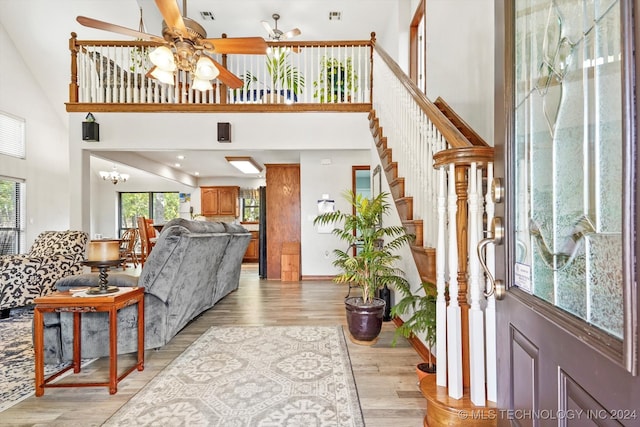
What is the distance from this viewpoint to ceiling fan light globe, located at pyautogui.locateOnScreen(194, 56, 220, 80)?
286 cm

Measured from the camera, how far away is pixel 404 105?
2777 mm

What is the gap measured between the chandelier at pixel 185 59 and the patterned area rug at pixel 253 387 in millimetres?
2410

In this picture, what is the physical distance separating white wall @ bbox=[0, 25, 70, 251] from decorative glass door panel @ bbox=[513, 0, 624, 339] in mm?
7339

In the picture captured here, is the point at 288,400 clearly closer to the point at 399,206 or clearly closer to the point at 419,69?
the point at 399,206

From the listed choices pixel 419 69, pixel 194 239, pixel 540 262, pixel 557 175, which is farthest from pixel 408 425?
pixel 419 69

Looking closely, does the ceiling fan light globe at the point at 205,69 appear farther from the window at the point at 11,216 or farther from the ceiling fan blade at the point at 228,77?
the window at the point at 11,216

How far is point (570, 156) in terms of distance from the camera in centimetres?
80


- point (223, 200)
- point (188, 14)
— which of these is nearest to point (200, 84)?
point (188, 14)

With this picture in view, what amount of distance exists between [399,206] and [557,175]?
1.78m

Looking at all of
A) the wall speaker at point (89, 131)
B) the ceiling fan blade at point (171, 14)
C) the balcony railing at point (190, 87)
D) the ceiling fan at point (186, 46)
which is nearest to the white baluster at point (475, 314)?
the ceiling fan at point (186, 46)

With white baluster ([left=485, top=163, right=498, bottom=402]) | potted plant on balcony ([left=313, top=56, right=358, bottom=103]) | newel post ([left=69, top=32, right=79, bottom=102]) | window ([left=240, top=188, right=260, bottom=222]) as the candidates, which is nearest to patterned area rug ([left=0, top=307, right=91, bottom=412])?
white baluster ([left=485, top=163, right=498, bottom=402])

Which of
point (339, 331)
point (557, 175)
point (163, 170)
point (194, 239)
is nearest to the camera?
point (557, 175)

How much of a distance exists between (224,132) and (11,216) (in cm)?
444

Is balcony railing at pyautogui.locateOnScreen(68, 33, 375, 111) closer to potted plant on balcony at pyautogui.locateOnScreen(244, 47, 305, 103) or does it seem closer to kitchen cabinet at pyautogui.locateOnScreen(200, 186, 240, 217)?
potted plant on balcony at pyautogui.locateOnScreen(244, 47, 305, 103)
